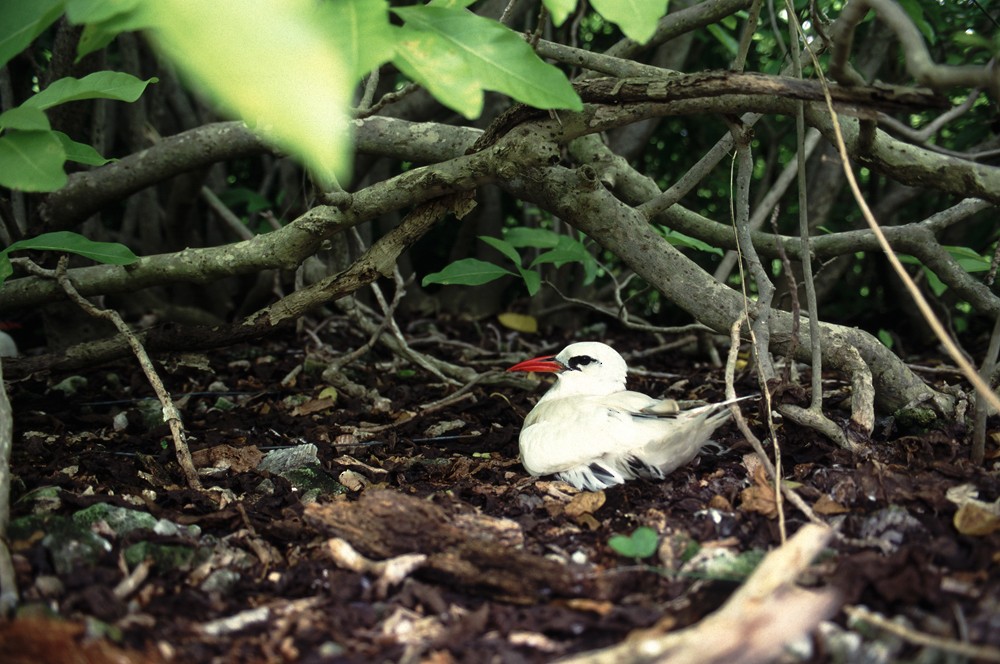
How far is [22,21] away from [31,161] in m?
0.27

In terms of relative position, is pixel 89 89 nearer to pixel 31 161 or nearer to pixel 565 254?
pixel 31 161

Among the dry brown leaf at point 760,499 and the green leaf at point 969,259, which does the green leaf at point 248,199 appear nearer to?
the dry brown leaf at point 760,499

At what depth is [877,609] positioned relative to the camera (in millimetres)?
1704

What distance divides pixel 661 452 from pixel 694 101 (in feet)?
3.34

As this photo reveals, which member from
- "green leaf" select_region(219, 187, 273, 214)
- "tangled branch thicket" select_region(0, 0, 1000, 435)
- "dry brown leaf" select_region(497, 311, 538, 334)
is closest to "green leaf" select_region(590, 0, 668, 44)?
"tangled branch thicket" select_region(0, 0, 1000, 435)

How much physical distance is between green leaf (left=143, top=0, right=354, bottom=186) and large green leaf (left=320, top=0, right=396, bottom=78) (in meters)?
0.18

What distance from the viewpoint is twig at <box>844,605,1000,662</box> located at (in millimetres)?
1425

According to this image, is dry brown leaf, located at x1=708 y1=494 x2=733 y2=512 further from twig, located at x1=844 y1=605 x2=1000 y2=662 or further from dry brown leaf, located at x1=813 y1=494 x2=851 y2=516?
twig, located at x1=844 y1=605 x2=1000 y2=662

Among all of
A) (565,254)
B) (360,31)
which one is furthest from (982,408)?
(360,31)

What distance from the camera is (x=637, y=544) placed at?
1.97 metres

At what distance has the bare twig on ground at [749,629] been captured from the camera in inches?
55.3

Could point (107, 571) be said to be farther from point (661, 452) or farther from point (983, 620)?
point (983, 620)

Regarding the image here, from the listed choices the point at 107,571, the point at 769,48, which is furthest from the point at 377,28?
the point at 769,48

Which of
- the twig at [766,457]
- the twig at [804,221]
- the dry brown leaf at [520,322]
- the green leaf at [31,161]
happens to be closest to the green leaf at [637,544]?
the twig at [766,457]
